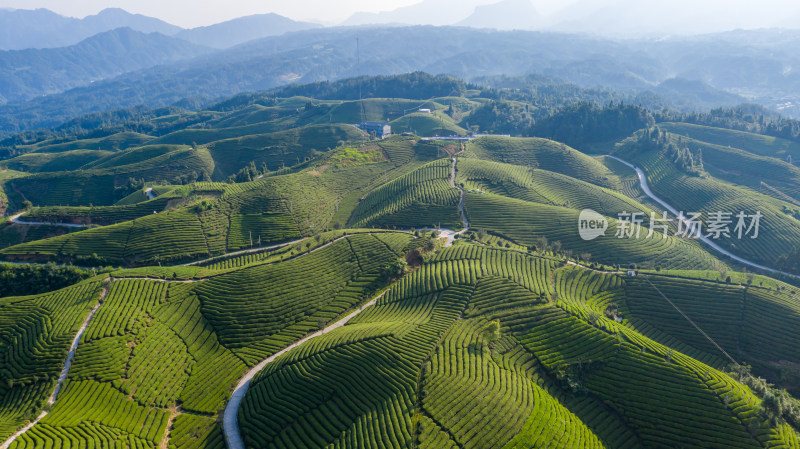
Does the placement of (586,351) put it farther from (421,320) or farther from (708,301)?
(708,301)

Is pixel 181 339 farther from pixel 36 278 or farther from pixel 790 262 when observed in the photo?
pixel 790 262

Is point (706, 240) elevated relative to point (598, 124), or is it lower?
lower

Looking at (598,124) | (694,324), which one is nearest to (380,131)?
(598,124)

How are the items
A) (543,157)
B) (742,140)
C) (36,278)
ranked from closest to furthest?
(36,278), (543,157), (742,140)

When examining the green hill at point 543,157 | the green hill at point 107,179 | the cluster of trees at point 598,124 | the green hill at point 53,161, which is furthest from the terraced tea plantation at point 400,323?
the green hill at point 53,161

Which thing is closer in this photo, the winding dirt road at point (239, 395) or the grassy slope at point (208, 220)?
the winding dirt road at point (239, 395)

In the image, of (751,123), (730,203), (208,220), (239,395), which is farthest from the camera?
(751,123)

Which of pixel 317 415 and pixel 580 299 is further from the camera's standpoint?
pixel 580 299

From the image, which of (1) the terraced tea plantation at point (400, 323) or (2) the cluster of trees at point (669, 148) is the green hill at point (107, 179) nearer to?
(1) the terraced tea plantation at point (400, 323)

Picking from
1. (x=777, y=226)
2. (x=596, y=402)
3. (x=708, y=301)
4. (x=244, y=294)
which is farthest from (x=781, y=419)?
(x=777, y=226)
